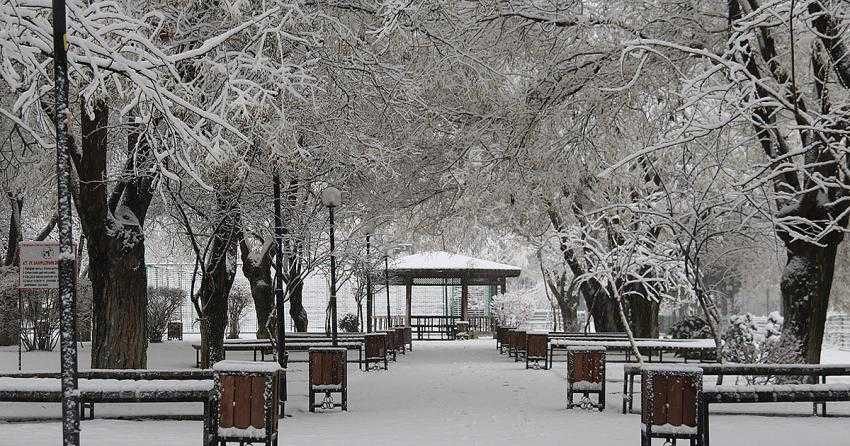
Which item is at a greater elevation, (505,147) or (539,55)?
(539,55)

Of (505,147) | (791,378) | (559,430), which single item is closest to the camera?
(559,430)

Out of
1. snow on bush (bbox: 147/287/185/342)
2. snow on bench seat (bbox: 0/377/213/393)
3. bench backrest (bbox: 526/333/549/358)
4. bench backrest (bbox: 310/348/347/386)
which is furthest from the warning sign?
snow on bush (bbox: 147/287/185/342)

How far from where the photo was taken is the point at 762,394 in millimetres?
10375

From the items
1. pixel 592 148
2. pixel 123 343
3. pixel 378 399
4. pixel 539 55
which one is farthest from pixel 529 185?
pixel 123 343

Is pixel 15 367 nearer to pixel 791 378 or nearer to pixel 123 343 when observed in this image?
pixel 123 343

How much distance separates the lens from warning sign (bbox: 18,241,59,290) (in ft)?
62.1

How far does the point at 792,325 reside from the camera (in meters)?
15.2

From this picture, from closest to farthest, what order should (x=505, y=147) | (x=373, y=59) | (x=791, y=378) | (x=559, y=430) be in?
(x=559, y=430), (x=373, y=59), (x=791, y=378), (x=505, y=147)

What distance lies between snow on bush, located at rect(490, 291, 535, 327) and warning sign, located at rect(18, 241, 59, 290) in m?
28.8

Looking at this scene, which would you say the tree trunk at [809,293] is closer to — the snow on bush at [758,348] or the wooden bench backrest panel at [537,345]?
the snow on bush at [758,348]

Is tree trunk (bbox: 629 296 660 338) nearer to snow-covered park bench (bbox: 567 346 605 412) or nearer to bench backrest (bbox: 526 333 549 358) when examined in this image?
bench backrest (bbox: 526 333 549 358)

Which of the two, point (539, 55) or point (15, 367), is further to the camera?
point (15, 367)

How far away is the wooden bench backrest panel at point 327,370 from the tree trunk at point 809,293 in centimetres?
637

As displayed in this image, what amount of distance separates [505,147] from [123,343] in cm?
664
